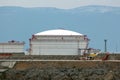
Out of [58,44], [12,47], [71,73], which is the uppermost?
[58,44]

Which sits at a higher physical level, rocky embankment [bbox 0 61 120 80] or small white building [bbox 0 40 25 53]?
small white building [bbox 0 40 25 53]

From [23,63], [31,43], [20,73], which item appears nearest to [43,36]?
[31,43]

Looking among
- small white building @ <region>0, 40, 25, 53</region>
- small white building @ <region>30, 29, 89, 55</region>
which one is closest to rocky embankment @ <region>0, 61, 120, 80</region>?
small white building @ <region>30, 29, 89, 55</region>

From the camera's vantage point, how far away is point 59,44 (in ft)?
305

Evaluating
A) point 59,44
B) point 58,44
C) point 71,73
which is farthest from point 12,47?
point 71,73

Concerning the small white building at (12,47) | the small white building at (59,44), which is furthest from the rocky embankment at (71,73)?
the small white building at (12,47)

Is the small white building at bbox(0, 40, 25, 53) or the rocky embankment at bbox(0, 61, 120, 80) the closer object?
the rocky embankment at bbox(0, 61, 120, 80)

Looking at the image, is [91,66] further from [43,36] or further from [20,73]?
[43,36]

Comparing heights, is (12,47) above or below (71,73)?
above

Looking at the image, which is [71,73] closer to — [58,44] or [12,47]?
[58,44]

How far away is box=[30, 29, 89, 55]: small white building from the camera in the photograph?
93.2m

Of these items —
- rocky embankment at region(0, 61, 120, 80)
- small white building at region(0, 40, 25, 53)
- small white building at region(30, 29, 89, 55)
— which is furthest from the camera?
small white building at region(0, 40, 25, 53)

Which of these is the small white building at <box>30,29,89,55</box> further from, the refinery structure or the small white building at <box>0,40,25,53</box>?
the small white building at <box>0,40,25,53</box>

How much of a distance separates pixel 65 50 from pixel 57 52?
4.86 ft
